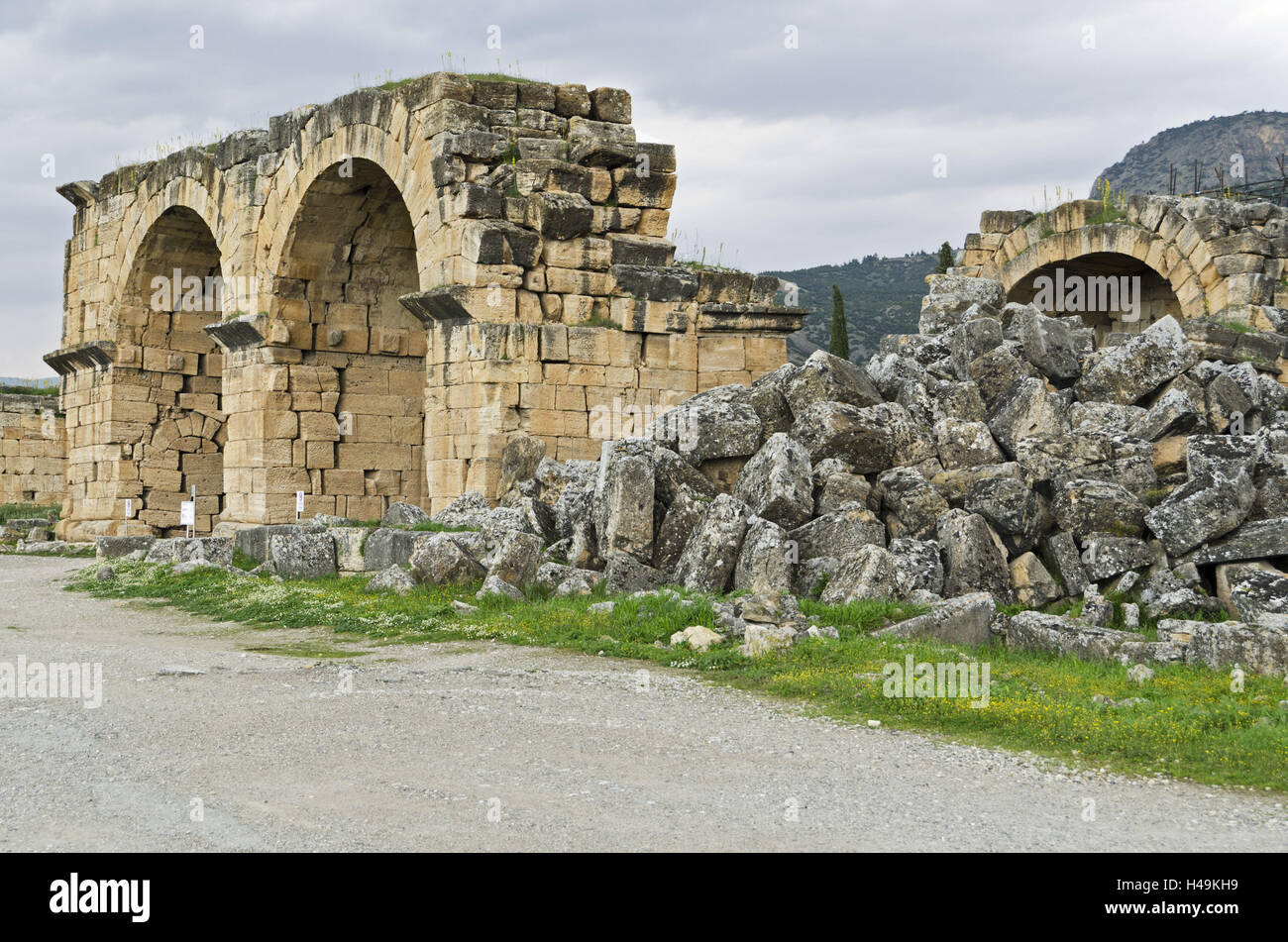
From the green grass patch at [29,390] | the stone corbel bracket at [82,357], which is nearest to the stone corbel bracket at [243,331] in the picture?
the stone corbel bracket at [82,357]

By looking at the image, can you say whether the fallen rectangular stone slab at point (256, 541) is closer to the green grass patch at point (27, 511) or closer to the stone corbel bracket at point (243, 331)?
the stone corbel bracket at point (243, 331)

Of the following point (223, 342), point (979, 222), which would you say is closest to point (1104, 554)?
point (223, 342)

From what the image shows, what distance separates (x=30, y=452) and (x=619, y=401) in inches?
764

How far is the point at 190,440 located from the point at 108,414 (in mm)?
1388

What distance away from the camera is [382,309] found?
16.8 metres

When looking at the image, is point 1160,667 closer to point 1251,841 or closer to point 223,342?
point 1251,841

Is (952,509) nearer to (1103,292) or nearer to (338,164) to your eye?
(338,164)

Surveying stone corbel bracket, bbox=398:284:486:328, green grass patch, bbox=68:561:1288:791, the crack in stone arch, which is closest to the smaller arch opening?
the crack in stone arch

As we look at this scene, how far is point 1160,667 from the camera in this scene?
22.1 ft

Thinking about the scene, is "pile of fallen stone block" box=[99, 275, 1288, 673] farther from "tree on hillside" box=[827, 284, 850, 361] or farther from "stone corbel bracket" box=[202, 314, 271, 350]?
"tree on hillside" box=[827, 284, 850, 361]

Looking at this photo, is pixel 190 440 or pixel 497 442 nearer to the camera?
pixel 497 442

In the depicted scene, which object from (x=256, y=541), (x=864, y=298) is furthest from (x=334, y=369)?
(x=864, y=298)

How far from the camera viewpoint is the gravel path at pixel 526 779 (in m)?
4.23

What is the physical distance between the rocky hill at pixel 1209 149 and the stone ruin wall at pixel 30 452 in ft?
302
